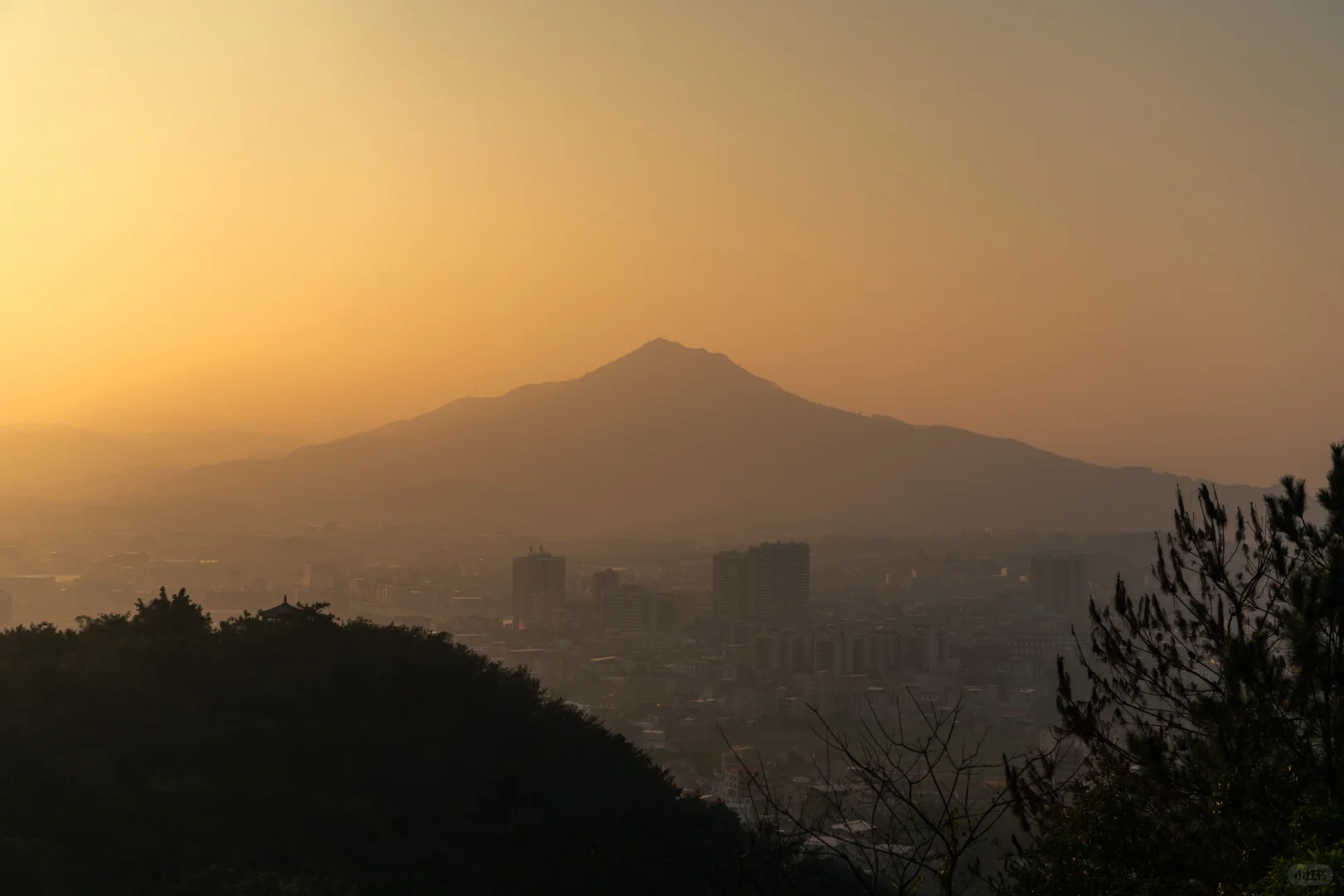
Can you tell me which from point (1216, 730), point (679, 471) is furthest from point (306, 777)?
point (679, 471)

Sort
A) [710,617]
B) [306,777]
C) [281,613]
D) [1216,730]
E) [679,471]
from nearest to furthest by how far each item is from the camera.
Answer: [1216,730] → [306,777] → [281,613] → [710,617] → [679,471]

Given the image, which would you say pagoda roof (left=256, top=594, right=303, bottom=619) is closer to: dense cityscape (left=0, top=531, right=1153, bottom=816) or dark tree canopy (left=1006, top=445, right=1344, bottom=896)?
dark tree canopy (left=1006, top=445, right=1344, bottom=896)

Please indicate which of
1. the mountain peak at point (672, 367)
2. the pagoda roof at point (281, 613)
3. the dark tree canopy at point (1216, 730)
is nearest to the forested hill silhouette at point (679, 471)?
the mountain peak at point (672, 367)

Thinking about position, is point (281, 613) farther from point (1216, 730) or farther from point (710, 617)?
point (710, 617)

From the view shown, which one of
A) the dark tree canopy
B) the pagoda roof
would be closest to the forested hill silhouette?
the pagoda roof

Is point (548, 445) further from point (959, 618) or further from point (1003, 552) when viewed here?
point (959, 618)

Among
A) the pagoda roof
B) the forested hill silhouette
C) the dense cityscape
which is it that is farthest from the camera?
the forested hill silhouette

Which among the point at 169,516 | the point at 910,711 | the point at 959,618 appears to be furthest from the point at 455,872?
the point at 169,516
